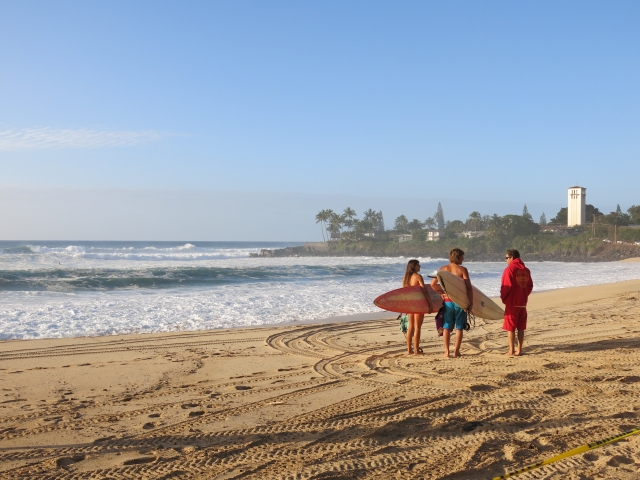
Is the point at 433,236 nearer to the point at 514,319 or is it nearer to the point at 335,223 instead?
the point at 335,223

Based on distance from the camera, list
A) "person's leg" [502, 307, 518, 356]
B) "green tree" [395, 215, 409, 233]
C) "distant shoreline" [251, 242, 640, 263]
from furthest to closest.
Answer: "green tree" [395, 215, 409, 233] → "distant shoreline" [251, 242, 640, 263] → "person's leg" [502, 307, 518, 356]

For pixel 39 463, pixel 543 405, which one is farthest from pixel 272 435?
pixel 543 405

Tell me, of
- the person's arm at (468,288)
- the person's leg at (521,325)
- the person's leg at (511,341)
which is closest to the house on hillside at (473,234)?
the person's leg at (521,325)

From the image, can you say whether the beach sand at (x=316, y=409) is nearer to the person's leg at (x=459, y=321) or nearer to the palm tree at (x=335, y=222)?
the person's leg at (x=459, y=321)

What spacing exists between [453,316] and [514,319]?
0.78m

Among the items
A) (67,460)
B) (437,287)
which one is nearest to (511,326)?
(437,287)

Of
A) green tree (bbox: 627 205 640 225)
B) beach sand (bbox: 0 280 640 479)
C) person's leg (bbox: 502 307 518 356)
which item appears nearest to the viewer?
beach sand (bbox: 0 280 640 479)

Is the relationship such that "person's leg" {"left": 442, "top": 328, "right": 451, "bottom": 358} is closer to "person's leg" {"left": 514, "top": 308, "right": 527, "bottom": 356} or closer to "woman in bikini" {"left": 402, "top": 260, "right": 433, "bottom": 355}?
"woman in bikini" {"left": 402, "top": 260, "right": 433, "bottom": 355}

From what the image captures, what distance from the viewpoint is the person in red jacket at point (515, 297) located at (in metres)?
7.13

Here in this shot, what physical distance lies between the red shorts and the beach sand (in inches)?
15.6

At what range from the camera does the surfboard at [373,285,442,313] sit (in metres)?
7.25

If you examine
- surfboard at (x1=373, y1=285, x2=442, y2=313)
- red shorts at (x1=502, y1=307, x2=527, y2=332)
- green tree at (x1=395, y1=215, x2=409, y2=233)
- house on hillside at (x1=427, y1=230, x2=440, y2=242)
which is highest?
green tree at (x1=395, y1=215, x2=409, y2=233)

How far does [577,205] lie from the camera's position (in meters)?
90.5

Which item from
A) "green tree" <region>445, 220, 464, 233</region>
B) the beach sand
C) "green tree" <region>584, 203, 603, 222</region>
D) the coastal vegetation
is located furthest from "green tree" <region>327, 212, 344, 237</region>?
the beach sand
